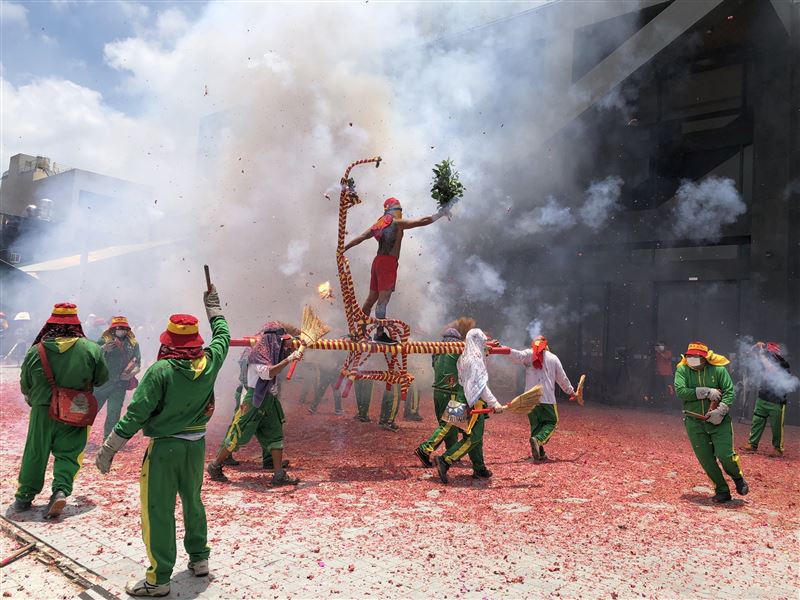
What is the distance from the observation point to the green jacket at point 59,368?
5.01 meters

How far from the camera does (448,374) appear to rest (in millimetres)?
7023

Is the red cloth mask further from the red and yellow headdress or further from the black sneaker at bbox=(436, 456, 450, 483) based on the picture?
the black sneaker at bbox=(436, 456, 450, 483)

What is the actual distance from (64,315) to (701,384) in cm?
648

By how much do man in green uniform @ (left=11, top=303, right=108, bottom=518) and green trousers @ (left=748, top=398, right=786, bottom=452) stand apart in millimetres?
9341

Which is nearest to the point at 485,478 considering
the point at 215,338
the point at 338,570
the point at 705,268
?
the point at 338,570

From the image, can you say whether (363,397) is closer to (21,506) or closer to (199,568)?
(21,506)

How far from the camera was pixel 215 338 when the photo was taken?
407cm

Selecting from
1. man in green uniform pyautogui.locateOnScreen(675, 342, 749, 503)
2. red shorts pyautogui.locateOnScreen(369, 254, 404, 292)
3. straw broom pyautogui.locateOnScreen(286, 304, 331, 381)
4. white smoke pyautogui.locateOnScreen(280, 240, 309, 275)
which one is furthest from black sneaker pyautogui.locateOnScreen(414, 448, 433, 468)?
white smoke pyautogui.locateOnScreen(280, 240, 309, 275)

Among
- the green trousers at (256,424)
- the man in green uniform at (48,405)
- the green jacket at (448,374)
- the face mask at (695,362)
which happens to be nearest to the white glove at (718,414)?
the face mask at (695,362)

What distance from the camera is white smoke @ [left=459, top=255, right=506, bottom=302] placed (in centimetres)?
1625

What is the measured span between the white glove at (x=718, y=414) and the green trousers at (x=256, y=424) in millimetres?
4569

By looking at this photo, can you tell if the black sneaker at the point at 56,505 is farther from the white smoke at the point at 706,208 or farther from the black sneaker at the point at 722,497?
the white smoke at the point at 706,208

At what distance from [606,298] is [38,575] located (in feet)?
46.6

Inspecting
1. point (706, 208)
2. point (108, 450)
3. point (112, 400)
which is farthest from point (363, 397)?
point (706, 208)
